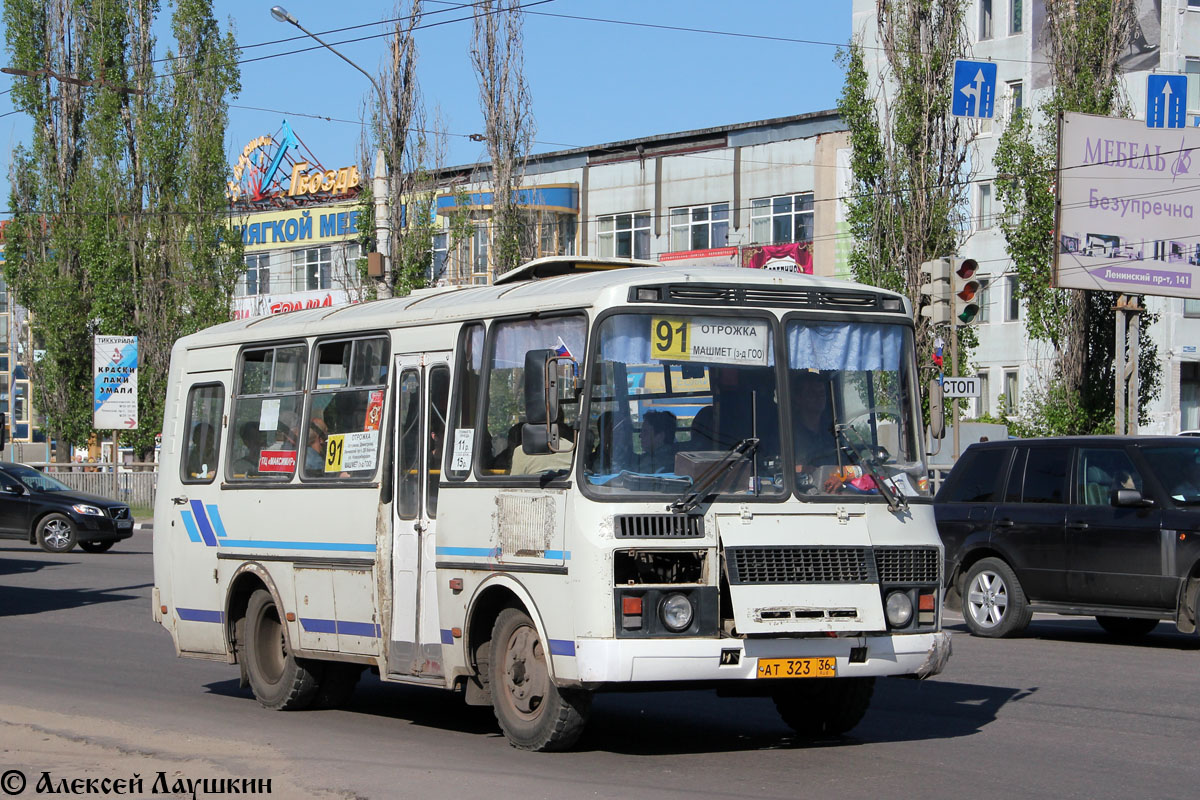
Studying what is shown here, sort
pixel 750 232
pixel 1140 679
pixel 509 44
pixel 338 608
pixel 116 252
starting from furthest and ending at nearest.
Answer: pixel 750 232, pixel 116 252, pixel 509 44, pixel 1140 679, pixel 338 608

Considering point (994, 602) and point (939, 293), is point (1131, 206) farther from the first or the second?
point (994, 602)

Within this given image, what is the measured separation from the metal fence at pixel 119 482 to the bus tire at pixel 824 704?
120 ft

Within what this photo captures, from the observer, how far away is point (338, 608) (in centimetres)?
1098

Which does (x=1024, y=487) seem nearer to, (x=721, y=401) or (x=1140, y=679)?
(x=1140, y=679)

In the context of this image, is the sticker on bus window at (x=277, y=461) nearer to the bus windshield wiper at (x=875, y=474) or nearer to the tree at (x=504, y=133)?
the bus windshield wiper at (x=875, y=474)

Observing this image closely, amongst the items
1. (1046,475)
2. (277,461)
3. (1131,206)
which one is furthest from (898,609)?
(1131,206)

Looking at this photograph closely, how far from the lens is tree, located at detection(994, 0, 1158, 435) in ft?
129

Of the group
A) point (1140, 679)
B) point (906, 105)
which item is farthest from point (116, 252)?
point (1140, 679)

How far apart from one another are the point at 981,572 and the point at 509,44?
3430 centimetres

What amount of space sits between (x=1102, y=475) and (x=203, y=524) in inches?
321

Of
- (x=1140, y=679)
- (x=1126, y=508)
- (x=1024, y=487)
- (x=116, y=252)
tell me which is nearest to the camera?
(x=1140, y=679)

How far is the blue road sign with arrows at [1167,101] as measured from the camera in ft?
149

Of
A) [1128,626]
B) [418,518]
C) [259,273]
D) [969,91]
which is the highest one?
[969,91]

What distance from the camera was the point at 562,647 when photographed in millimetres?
8859
